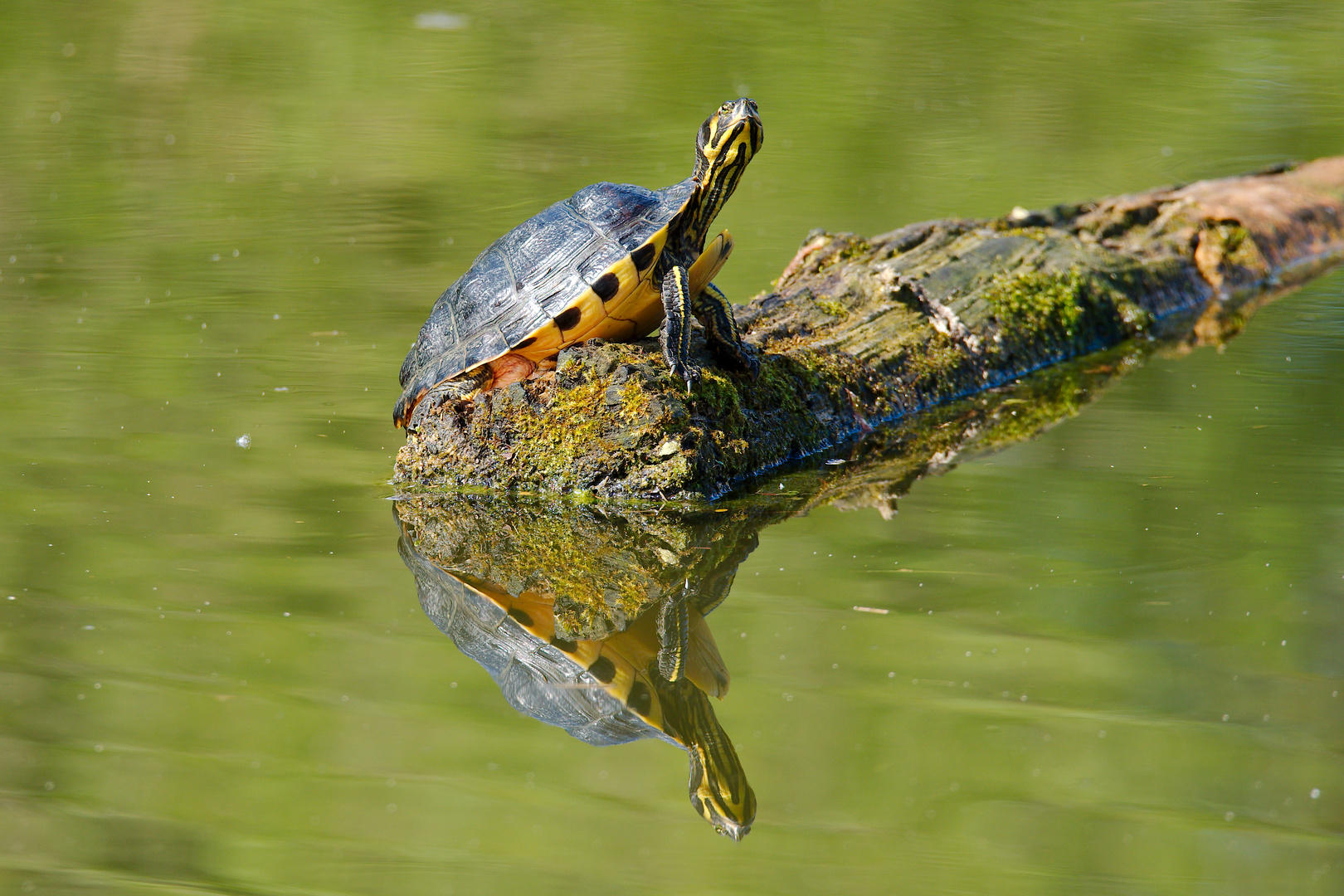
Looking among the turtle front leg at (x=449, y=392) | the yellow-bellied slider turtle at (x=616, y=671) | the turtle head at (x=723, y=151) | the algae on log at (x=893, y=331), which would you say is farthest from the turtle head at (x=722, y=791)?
the turtle head at (x=723, y=151)

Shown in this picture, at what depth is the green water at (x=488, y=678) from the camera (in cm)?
234

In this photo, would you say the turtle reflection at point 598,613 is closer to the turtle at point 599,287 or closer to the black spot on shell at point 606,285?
the turtle at point 599,287

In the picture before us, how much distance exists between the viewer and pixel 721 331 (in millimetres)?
4086

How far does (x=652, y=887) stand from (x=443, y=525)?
175cm

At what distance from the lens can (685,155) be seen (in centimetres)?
884

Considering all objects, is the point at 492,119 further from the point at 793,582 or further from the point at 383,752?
the point at 383,752

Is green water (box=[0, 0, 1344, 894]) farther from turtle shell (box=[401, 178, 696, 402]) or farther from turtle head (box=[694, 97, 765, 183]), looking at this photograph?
turtle head (box=[694, 97, 765, 183])

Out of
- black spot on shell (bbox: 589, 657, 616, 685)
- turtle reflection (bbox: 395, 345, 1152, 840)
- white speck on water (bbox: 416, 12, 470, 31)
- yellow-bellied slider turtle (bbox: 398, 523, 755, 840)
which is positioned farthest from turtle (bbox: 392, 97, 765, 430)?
white speck on water (bbox: 416, 12, 470, 31)

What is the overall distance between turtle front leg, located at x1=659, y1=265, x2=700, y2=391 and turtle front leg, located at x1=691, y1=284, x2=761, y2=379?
0.14m

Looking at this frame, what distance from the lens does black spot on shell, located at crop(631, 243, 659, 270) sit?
3910mm

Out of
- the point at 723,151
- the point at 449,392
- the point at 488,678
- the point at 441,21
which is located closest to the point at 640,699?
the point at 488,678

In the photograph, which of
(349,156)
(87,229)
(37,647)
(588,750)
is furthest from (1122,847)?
(349,156)

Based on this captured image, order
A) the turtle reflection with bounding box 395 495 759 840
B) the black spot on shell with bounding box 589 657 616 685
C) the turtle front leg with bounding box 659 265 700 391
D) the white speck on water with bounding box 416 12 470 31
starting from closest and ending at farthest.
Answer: the turtle reflection with bounding box 395 495 759 840, the black spot on shell with bounding box 589 657 616 685, the turtle front leg with bounding box 659 265 700 391, the white speck on water with bounding box 416 12 470 31

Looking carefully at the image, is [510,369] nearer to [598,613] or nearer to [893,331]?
[598,613]
